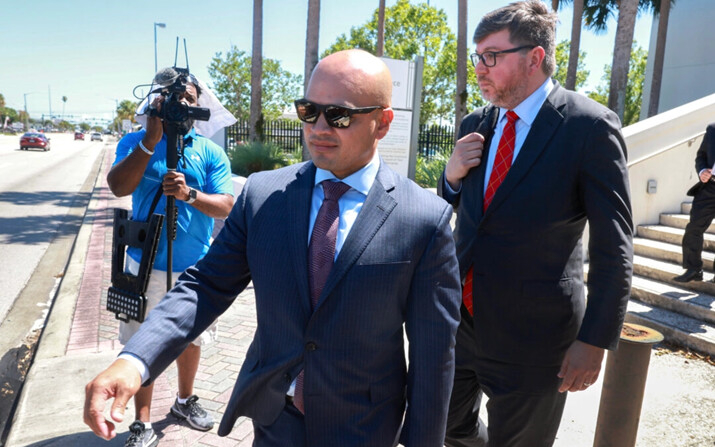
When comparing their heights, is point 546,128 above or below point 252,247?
above

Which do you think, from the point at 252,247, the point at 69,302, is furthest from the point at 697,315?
the point at 69,302

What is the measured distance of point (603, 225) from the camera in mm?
2020

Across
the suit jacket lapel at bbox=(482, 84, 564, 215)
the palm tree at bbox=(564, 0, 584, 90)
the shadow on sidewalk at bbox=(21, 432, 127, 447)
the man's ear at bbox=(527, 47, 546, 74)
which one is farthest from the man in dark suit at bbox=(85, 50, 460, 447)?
the palm tree at bbox=(564, 0, 584, 90)

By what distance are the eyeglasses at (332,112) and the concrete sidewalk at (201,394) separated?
2427 mm

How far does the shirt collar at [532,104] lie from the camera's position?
224 cm

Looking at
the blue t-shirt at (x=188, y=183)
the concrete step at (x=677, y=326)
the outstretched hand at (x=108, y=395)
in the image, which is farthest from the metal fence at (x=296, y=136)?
the outstretched hand at (x=108, y=395)

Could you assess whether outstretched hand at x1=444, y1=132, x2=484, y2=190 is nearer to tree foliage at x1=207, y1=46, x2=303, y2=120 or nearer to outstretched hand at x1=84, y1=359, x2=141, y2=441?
outstretched hand at x1=84, y1=359, x2=141, y2=441

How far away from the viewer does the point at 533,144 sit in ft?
7.08

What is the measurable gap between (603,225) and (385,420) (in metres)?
1.06

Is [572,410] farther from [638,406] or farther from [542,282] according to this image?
[542,282]

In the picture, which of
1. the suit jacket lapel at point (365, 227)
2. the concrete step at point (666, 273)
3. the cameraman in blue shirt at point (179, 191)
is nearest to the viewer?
the suit jacket lapel at point (365, 227)

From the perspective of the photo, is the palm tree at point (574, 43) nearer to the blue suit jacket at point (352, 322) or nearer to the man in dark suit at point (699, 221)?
the man in dark suit at point (699, 221)

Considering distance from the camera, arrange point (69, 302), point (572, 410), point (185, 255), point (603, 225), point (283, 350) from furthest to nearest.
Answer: point (69, 302)
point (572, 410)
point (185, 255)
point (603, 225)
point (283, 350)

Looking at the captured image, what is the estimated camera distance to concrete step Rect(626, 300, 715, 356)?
15.8 feet
